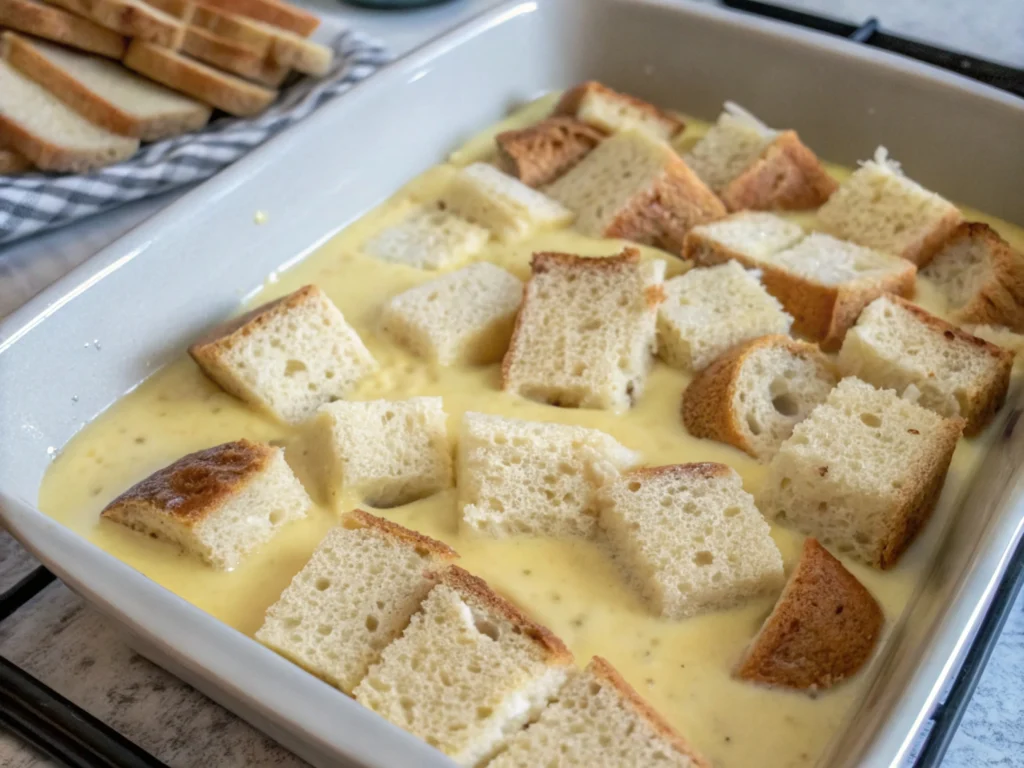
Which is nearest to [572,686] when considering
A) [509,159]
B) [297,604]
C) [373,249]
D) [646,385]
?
[297,604]

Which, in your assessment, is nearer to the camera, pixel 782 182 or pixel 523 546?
pixel 523 546

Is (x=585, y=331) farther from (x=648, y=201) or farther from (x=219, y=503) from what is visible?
(x=219, y=503)

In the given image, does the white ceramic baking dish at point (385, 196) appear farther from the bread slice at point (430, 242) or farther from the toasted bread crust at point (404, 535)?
the toasted bread crust at point (404, 535)

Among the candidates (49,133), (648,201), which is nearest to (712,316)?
(648,201)

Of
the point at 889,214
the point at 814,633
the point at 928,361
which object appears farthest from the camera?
the point at 889,214

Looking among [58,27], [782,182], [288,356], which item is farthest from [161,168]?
[782,182]

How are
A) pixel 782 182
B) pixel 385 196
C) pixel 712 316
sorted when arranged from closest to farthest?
pixel 712 316 < pixel 782 182 < pixel 385 196

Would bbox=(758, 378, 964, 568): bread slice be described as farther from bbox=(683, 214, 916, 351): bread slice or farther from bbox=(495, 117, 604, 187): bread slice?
bbox=(495, 117, 604, 187): bread slice

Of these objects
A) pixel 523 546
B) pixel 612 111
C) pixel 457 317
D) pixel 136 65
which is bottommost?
pixel 523 546

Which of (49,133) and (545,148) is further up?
(545,148)
